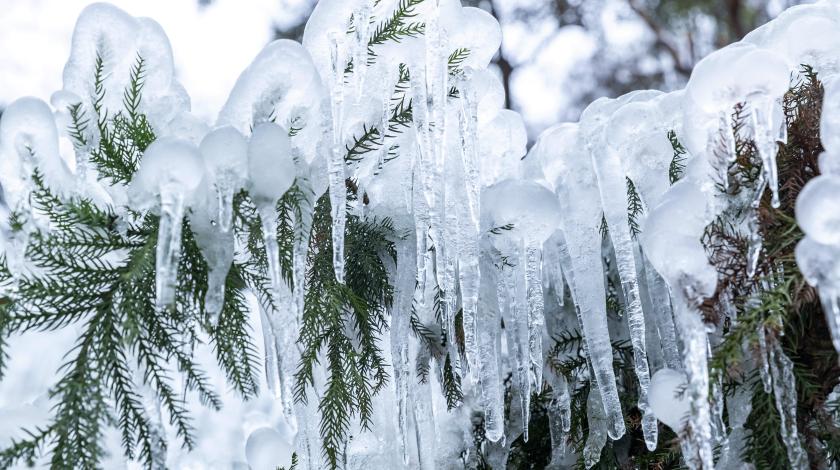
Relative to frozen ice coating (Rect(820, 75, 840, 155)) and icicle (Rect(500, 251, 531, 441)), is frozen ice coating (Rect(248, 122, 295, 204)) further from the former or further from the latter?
A: frozen ice coating (Rect(820, 75, 840, 155))

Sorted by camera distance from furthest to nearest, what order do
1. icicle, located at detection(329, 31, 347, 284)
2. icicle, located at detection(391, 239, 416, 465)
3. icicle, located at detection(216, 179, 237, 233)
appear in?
1. icicle, located at detection(391, 239, 416, 465)
2. icicle, located at detection(329, 31, 347, 284)
3. icicle, located at detection(216, 179, 237, 233)

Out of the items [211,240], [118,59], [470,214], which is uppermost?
[118,59]

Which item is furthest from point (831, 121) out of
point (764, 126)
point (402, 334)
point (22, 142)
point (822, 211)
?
point (22, 142)

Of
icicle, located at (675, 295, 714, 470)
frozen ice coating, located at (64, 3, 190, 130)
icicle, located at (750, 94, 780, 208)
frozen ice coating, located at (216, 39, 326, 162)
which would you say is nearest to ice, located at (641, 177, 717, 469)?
icicle, located at (675, 295, 714, 470)

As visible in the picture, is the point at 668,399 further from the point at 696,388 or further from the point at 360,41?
the point at 360,41

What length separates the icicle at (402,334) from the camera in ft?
4.93

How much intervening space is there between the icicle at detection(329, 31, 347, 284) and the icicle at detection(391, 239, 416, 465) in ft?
0.71

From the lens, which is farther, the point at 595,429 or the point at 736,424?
the point at 595,429

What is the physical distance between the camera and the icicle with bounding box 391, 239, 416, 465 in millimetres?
1502

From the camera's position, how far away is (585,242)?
1.48 metres

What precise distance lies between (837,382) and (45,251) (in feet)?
4.17

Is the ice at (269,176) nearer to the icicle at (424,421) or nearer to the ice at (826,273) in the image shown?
the icicle at (424,421)

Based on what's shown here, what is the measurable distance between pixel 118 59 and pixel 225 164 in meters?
0.36

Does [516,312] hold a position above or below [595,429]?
above
